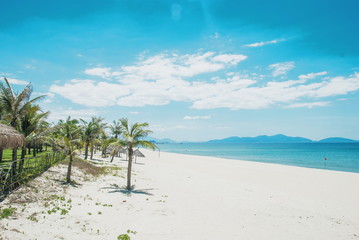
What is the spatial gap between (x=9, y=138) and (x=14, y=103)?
2526 millimetres

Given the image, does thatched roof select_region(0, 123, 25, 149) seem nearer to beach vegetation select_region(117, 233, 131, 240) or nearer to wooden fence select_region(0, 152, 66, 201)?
wooden fence select_region(0, 152, 66, 201)

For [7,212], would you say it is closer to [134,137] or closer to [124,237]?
[124,237]

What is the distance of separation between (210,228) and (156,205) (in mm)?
3910

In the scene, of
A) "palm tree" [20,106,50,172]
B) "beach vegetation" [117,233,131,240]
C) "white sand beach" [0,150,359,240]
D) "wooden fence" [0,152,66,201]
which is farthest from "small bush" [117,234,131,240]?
"palm tree" [20,106,50,172]

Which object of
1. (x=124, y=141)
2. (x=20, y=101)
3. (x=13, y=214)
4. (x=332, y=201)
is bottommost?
(x=332, y=201)

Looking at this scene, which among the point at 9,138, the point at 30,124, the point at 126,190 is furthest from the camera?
the point at 126,190

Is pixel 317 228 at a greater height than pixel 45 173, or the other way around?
pixel 45 173

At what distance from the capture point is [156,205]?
→ 12.6 m

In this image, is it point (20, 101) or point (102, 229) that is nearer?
point (102, 229)

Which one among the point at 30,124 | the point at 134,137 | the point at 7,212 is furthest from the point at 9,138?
the point at 134,137

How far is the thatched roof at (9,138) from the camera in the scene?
1102 cm

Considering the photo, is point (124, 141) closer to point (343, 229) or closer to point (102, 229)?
point (102, 229)

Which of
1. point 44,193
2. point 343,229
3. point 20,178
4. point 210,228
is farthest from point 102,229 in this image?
point 343,229

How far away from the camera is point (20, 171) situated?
12.7 meters
